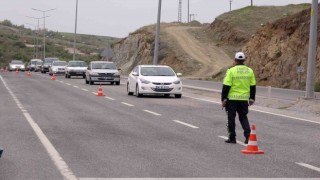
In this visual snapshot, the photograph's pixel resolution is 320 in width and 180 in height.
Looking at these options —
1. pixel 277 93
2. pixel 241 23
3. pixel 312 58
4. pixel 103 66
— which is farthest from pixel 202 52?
pixel 312 58

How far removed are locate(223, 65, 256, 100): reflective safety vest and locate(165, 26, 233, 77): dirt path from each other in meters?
54.9

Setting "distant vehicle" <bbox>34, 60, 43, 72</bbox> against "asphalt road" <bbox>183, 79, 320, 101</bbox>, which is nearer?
"asphalt road" <bbox>183, 79, 320, 101</bbox>

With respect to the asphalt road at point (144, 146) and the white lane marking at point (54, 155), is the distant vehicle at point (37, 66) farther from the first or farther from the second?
the white lane marking at point (54, 155)

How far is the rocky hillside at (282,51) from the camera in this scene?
51.2 metres

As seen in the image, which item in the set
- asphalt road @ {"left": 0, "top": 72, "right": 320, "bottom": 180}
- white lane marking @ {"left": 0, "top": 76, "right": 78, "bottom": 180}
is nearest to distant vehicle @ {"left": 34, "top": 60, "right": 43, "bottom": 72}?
asphalt road @ {"left": 0, "top": 72, "right": 320, "bottom": 180}

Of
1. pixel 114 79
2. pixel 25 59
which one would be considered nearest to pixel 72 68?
pixel 114 79

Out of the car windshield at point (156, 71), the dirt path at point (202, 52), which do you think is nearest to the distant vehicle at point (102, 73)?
the car windshield at point (156, 71)

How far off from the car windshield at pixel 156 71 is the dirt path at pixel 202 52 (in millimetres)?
36459

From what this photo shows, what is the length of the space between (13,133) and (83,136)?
153 cm

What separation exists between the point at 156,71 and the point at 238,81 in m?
18.5

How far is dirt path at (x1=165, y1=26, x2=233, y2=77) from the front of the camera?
73938 mm

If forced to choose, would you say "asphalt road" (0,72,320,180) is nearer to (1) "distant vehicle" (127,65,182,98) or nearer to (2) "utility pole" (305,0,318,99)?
(2) "utility pole" (305,0,318,99)

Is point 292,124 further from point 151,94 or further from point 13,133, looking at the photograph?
point 151,94

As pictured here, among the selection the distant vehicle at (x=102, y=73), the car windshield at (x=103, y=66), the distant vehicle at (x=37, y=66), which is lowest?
the distant vehicle at (x=37, y=66)
